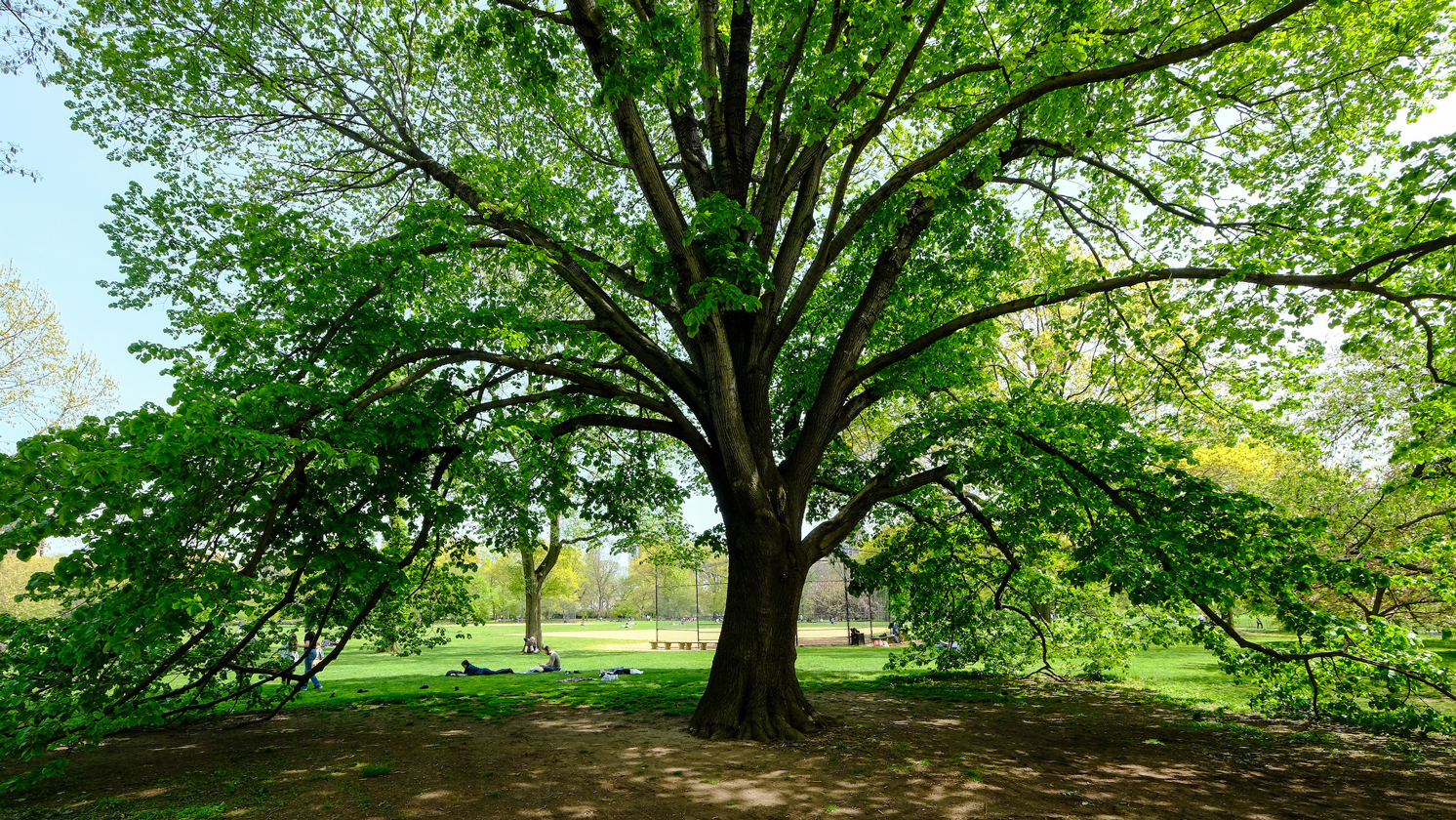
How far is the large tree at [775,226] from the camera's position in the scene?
646cm

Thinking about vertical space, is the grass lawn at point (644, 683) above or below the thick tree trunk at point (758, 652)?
below

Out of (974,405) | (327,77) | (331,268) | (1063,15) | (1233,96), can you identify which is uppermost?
(327,77)

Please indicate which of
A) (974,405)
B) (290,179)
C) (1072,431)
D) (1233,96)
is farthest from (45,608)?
(1233,96)

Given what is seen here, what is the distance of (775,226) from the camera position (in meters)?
8.79

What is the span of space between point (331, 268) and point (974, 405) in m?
7.59

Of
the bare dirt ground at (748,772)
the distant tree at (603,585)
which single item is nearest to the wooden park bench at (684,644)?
the bare dirt ground at (748,772)

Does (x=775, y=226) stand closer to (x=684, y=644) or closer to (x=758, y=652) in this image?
(x=758, y=652)

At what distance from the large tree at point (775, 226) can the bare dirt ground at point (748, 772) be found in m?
1.43

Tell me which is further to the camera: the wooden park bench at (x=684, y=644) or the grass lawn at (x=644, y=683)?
the wooden park bench at (x=684, y=644)

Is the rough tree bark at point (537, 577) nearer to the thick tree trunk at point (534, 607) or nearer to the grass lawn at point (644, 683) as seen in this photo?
the thick tree trunk at point (534, 607)

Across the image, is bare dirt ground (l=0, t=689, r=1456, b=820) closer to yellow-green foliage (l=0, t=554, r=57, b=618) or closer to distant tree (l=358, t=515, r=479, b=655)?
distant tree (l=358, t=515, r=479, b=655)

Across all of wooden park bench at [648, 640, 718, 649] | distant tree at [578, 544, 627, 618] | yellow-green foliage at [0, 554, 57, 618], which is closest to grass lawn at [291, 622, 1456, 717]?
wooden park bench at [648, 640, 718, 649]

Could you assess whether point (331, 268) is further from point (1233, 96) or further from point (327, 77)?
point (1233, 96)

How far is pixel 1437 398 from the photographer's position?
270 inches
